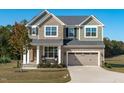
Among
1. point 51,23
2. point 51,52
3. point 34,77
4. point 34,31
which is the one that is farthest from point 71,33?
point 34,77

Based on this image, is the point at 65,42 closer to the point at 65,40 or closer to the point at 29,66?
the point at 65,40

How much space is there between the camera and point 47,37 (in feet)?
129

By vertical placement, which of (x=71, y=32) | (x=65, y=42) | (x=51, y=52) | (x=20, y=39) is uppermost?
(x=71, y=32)

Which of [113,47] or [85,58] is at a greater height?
[113,47]

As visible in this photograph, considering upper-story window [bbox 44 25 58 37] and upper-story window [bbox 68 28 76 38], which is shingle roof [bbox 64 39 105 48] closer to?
upper-story window [bbox 68 28 76 38]

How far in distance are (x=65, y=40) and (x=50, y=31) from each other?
2.06 metres

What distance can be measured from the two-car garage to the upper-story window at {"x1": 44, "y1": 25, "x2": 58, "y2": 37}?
9.07ft

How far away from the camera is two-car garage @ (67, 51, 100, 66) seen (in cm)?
3878

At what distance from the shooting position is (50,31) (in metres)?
39.3

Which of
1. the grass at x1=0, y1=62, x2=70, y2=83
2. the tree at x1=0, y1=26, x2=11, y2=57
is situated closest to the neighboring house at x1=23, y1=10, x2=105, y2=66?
the tree at x1=0, y1=26, x2=11, y2=57
